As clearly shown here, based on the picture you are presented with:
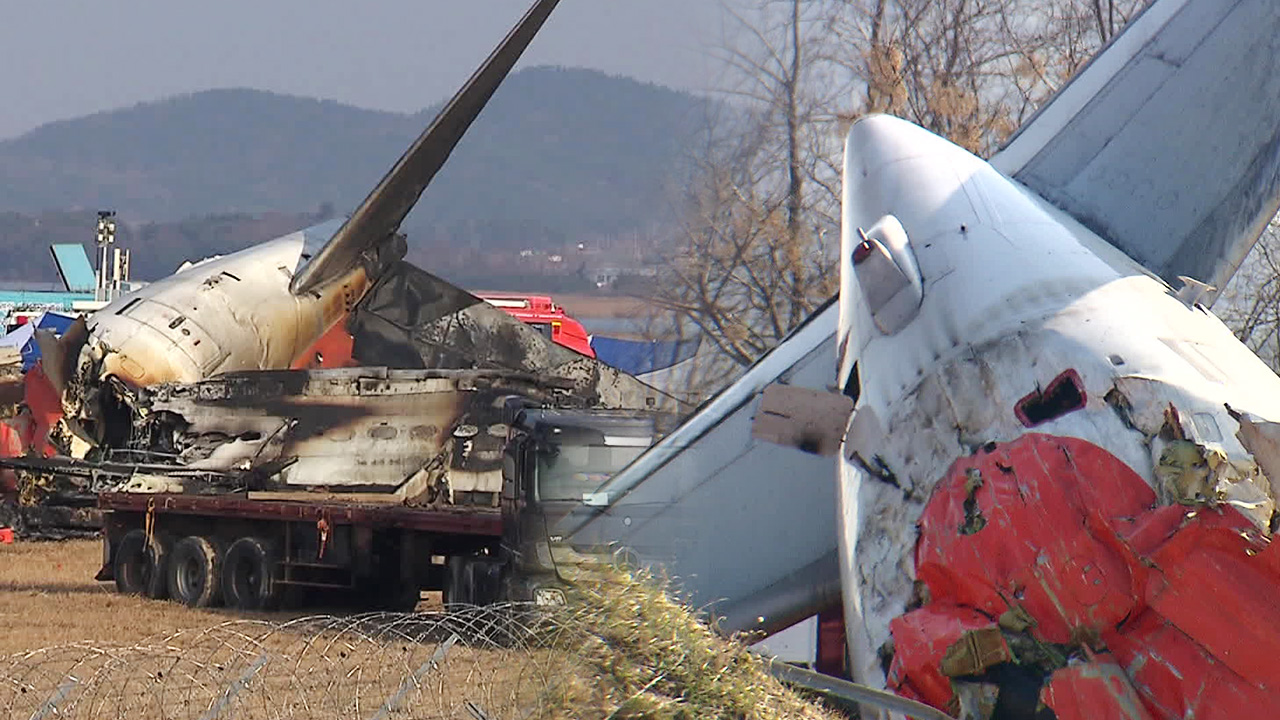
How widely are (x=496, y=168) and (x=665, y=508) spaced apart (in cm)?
345

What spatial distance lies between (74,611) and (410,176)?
7509 mm

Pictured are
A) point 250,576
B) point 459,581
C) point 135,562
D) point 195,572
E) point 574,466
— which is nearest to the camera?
point 574,466

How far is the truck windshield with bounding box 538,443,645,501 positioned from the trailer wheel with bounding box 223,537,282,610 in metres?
6.02

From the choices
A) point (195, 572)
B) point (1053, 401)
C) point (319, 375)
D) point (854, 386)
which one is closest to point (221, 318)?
point (319, 375)

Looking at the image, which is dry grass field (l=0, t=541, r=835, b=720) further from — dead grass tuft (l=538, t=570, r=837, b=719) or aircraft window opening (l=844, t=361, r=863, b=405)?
aircraft window opening (l=844, t=361, r=863, b=405)

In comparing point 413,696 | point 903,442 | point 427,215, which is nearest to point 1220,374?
point 903,442

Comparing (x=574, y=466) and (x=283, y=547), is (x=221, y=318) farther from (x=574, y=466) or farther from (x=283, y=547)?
(x=574, y=466)

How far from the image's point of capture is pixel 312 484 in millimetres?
21781

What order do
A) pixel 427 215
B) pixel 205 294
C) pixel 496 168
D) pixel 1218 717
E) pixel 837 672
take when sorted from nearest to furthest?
pixel 1218 717 < pixel 837 672 < pixel 496 168 < pixel 427 215 < pixel 205 294

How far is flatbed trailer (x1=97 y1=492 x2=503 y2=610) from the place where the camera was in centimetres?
1856

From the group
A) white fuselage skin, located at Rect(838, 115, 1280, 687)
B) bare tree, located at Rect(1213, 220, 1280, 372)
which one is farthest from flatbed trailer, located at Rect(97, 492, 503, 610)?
bare tree, located at Rect(1213, 220, 1280, 372)

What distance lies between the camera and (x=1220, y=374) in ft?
23.6

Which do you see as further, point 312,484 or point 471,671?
point 312,484

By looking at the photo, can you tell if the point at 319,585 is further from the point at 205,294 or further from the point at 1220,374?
the point at 1220,374
